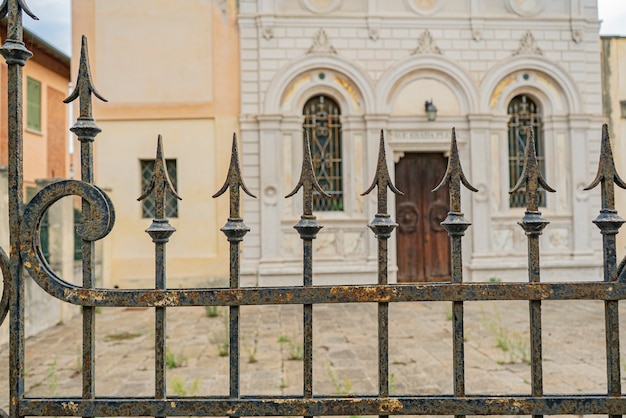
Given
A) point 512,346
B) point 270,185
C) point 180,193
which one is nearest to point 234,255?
point 512,346

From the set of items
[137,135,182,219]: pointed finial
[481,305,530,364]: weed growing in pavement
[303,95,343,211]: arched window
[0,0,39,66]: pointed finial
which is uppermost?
[303,95,343,211]: arched window

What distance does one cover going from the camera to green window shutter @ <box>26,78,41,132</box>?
15.2m

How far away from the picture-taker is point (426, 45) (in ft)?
36.8

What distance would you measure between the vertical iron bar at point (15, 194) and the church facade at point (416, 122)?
29.7 feet

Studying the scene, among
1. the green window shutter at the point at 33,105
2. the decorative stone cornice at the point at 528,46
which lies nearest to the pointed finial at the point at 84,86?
the decorative stone cornice at the point at 528,46

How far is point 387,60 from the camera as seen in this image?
36.6ft

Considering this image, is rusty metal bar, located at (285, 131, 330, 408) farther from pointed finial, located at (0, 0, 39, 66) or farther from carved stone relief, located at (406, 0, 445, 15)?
carved stone relief, located at (406, 0, 445, 15)

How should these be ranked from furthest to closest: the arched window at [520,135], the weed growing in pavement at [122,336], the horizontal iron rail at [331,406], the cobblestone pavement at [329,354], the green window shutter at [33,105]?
the green window shutter at [33,105] < the arched window at [520,135] < the weed growing in pavement at [122,336] < the cobblestone pavement at [329,354] < the horizontal iron rail at [331,406]

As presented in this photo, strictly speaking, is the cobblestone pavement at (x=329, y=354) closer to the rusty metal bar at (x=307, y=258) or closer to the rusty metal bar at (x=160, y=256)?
the rusty metal bar at (x=307, y=258)

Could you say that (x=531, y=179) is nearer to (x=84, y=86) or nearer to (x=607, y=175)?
(x=607, y=175)

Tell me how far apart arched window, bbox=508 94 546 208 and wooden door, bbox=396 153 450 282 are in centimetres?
168

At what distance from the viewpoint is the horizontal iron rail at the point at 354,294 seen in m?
1.61

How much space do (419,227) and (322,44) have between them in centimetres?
457

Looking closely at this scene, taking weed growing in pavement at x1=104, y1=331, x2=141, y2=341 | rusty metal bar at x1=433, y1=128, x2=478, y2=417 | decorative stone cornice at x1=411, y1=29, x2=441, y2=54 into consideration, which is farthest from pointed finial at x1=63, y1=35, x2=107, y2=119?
decorative stone cornice at x1=411, y1=29, x2=441, y2=54
